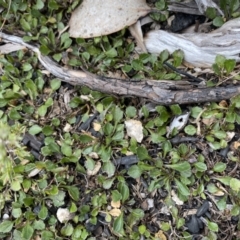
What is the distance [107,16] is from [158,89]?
442 mm

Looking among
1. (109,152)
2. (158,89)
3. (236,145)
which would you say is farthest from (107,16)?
(236,145)

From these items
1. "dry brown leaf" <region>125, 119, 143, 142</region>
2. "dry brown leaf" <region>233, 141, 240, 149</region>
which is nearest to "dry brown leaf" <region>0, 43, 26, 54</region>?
"dry brown leaf" <region>125, 119, 143, 142</region>

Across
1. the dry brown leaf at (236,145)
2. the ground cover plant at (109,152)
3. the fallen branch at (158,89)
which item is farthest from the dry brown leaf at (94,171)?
the dry brown leaf at (236,145)

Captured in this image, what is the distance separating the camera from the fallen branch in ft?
6.74

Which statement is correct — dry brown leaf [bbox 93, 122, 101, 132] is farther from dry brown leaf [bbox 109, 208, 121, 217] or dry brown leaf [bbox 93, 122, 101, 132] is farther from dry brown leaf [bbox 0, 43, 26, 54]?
dry brown leaf [bbox 0, 43, 26, 54]

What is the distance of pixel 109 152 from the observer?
214 centimetres

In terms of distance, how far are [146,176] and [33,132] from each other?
556 mm

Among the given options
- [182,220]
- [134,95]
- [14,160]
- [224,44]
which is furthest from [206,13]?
[14,160]

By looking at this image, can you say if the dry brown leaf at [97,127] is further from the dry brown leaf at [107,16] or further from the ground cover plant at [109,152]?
the dry brown leaf at [107,16]

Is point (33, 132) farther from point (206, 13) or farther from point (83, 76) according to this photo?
point (206, 13)

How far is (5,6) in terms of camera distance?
2.35 meters

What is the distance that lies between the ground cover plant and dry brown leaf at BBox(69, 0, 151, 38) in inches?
1.8

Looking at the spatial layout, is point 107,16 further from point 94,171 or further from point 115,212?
point 115,212

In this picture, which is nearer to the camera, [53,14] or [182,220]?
[182,220]
